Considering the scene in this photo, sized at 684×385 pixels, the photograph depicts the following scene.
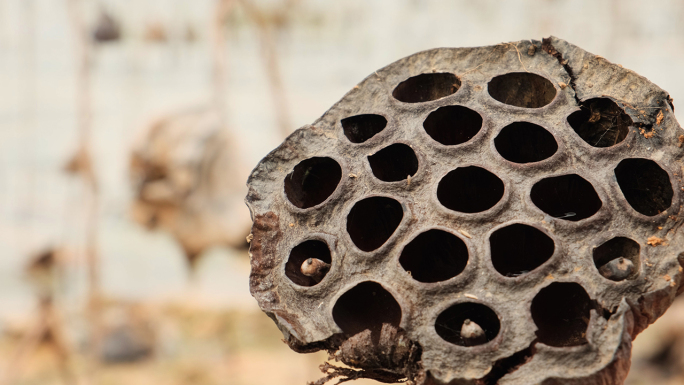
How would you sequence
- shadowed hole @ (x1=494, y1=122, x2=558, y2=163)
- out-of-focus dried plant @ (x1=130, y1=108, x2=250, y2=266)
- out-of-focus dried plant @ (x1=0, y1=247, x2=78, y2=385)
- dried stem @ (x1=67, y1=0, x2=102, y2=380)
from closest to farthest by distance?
1. shadowed hole @ (x1=494, y1=122, x2=558, y2=163)
2. dried stem @ (x1=67, y1=0, x2=102, y2=380)
3. out-of-focus dried plant @ (x1=130, y1=108, x2=250, y2=266)
4. out-of-focus dried plant @ (x1=0, y1=247, x2=78, y2=385)

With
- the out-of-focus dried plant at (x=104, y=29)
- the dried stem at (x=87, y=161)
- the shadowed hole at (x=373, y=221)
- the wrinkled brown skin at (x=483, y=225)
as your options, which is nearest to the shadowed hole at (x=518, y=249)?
the wrinkled brown skin at (x=483, y=225)

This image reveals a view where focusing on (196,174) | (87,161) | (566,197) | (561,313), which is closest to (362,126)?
(566,197)

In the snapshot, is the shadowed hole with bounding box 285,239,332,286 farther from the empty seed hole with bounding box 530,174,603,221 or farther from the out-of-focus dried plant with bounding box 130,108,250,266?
the out-of-focus dried plant with bounding box 130,108,250,266

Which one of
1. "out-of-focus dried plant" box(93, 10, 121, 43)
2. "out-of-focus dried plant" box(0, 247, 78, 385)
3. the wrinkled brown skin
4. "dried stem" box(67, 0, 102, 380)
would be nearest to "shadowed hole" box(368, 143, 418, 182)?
the wrinkled brown skin

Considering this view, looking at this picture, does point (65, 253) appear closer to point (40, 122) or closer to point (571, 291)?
point (40, 122)

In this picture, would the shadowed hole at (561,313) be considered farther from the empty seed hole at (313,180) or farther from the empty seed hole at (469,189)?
the empty seed hole at (313,180)

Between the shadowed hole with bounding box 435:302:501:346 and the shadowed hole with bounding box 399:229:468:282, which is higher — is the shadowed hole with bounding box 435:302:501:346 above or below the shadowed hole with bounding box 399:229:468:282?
below

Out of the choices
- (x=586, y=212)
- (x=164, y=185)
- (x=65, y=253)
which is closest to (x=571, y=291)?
(x=586, y=212)

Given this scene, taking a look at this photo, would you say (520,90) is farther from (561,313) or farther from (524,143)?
(561,313)
